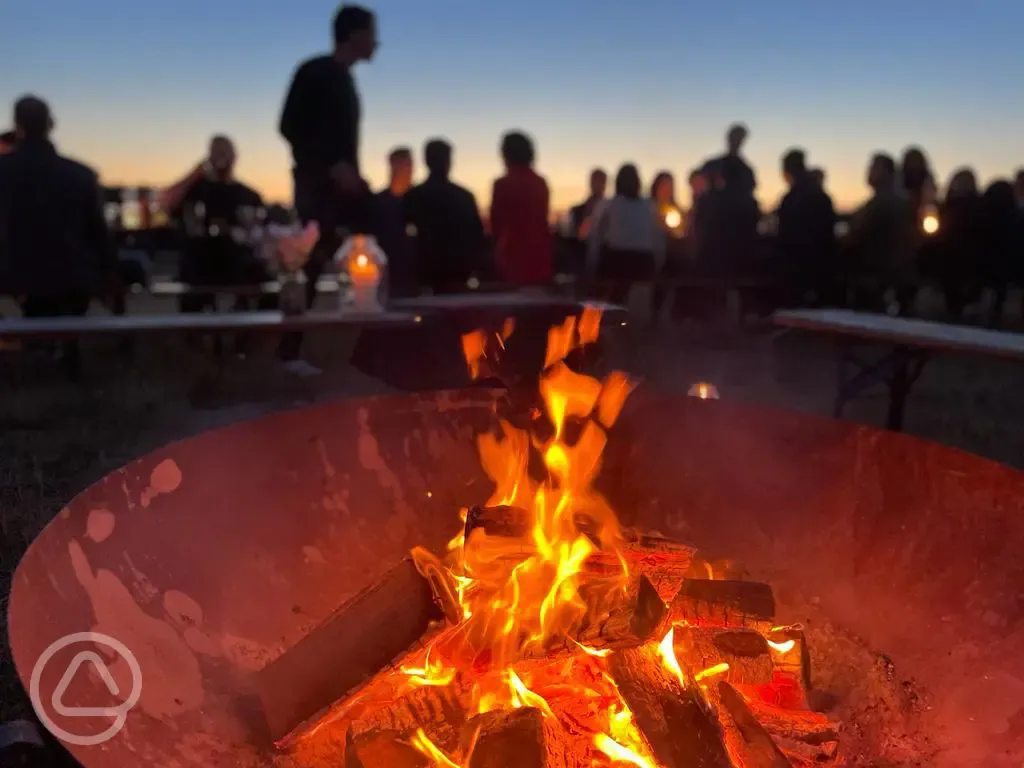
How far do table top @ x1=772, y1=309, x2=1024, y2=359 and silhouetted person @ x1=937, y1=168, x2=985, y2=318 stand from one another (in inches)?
196

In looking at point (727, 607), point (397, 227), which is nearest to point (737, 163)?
point (397, 227)

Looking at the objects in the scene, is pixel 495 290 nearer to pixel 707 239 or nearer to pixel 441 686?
pixel 707 239

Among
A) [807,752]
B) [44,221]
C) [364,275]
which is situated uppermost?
[44,221]

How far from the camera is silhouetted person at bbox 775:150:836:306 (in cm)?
743

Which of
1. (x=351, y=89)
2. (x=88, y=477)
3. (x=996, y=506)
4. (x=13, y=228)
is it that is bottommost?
(x=88, y=477)

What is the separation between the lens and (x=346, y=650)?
6.15 ft

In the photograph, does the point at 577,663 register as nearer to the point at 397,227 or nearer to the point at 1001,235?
the point at 397,227

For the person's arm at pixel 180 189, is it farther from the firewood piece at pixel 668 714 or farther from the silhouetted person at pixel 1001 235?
the silhouetted person at pixel 1001 235

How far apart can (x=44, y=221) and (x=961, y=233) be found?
27.6ft

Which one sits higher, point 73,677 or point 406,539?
point 73,677

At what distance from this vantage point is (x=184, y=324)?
13.1 ft

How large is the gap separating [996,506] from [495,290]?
167 inches

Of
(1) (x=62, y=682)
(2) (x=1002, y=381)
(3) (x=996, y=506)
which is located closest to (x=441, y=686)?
(1) (x=62, y=682)
